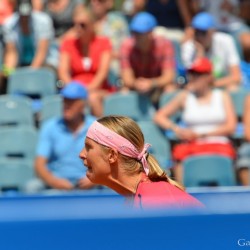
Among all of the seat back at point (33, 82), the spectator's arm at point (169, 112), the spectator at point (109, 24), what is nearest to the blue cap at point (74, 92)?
the spectator's arm at point (169, 112)

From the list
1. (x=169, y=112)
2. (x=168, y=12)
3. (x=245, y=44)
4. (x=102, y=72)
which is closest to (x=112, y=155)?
(x=169, y=112)

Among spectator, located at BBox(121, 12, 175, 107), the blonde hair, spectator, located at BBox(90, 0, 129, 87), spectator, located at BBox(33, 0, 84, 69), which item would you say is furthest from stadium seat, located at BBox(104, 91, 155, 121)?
the blonde hair

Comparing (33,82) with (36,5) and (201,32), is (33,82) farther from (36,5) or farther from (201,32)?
(201,32)

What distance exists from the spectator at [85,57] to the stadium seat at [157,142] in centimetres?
94

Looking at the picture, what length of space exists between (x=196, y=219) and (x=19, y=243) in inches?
21.1

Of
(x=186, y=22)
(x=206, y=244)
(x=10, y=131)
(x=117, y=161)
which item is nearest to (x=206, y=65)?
(x=10, y=131)

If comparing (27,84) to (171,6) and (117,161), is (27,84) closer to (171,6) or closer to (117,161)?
(171,6)

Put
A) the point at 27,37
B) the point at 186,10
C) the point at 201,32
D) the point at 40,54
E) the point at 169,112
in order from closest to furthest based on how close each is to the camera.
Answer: the point at 169,112 → the point at 201,32 → the point at 40,54 → the point at 27,37 → the point at 186,10

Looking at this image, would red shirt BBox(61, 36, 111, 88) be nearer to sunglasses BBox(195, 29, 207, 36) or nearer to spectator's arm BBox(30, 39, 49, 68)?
spectator's arm BBox(30, 39, 49, 68)

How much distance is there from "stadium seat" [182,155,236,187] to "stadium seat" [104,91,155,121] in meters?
0.97

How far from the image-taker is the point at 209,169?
682 centimetres

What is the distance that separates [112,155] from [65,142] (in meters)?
3.65

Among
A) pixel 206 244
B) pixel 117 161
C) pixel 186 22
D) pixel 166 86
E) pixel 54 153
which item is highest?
pixel 186 22

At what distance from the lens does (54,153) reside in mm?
7043
